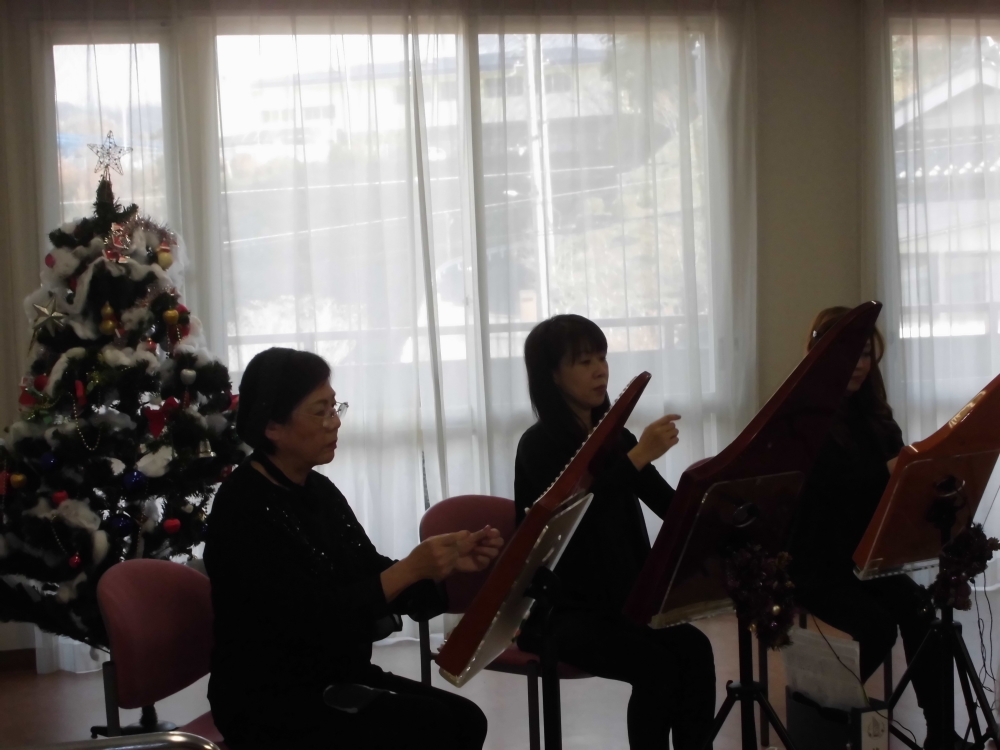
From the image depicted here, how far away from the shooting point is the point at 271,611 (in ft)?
5.60

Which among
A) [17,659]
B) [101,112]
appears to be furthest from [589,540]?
[17,659]

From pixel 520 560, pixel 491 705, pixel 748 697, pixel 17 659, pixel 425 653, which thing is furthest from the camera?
pixel 17 659

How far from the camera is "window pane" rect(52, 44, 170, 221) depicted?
12.2ft

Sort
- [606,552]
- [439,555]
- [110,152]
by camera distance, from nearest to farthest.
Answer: [439,555], [606,552], [110,152]

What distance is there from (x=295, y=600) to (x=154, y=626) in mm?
402

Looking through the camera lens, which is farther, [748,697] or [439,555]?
[748,697]

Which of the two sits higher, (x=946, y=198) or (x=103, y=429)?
(x=946, y=198)

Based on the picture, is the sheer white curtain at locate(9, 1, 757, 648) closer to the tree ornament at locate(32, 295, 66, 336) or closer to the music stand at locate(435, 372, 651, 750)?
the tree ornament at locate(32, 295, 66, 336)

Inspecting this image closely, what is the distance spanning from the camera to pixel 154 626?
1.88m

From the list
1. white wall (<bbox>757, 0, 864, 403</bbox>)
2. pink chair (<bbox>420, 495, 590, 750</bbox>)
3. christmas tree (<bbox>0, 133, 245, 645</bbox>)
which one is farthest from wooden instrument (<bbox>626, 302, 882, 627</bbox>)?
white wall (<bbox>757, 0, 864, 403</bbox>)

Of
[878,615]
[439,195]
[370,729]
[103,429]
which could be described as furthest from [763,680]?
[439,195]

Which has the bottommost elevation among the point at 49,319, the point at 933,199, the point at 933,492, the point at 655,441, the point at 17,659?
the point at 17,659

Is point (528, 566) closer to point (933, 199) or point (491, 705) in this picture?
point (491, 705)

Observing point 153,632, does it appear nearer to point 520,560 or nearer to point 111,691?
point 111,691
